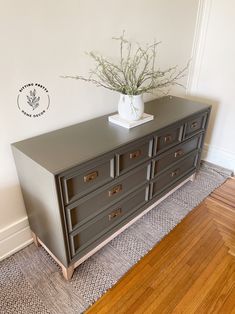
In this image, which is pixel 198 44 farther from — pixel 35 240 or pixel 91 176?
pixel 35 240

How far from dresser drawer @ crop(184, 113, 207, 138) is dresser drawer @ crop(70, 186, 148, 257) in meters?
0.57

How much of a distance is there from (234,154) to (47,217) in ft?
6.47

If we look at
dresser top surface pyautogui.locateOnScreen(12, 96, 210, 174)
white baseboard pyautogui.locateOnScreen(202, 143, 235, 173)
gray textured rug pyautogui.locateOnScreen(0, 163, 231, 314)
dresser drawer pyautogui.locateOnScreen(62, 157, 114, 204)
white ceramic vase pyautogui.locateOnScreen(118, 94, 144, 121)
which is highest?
white ceramic vase pyautogui.locateOnScreen(118, 94, 144, 121)

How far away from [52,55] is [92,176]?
2.39 ft

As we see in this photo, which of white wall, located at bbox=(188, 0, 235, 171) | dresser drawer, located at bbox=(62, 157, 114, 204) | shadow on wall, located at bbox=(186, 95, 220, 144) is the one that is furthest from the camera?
shadow on wall, located at bbox=(186, 95, 220, 144)

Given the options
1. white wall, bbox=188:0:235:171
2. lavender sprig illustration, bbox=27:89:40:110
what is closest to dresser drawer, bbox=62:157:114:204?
lavender sprig illustration, bbox=27:89:40:110

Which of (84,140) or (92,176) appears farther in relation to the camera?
(84,140)

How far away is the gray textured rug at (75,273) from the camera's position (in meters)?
1.31

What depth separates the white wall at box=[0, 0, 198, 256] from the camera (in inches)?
47.9

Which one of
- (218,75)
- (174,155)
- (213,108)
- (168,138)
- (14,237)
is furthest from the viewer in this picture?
(213,108)

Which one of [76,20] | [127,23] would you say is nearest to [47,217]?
[76,20]

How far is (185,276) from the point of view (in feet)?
4.77

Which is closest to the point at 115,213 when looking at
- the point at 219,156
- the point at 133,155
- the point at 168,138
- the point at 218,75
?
the point at 133,155

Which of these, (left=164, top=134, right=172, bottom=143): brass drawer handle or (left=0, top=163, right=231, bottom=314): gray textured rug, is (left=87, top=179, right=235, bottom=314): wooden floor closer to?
(left=0, top=163, right=231, bottom=314): gray textured rug
